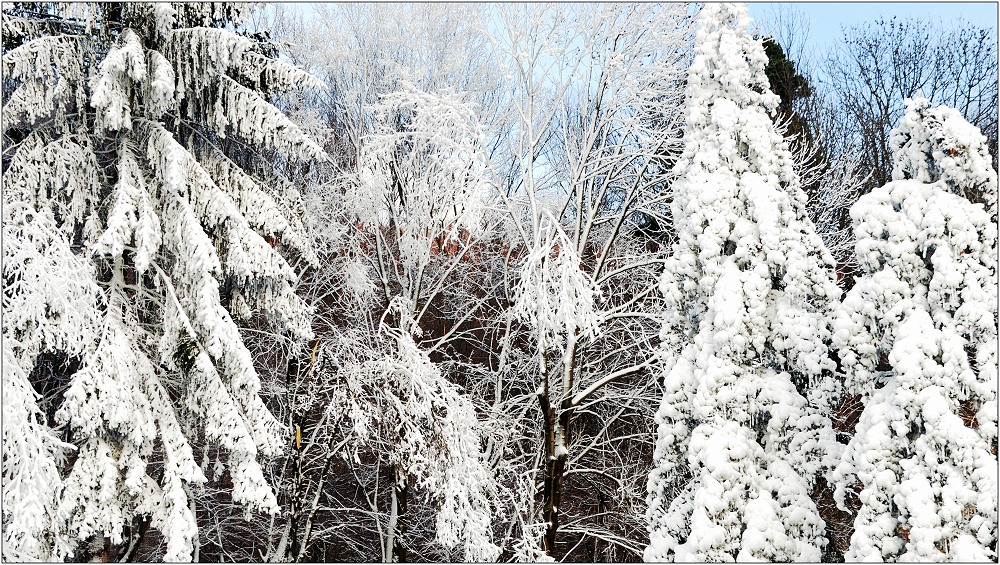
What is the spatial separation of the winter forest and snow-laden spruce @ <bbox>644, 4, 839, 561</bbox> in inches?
1.2

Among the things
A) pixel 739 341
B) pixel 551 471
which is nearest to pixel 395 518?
pixel 551 471

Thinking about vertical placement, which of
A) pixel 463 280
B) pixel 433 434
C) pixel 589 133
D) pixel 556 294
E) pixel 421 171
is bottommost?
pixel 433 434

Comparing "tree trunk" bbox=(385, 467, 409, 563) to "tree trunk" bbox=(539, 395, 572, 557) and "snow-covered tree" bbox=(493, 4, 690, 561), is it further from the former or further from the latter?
"tree trunk" bbox=(539, 395, 572, 557)

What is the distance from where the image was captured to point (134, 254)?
9.11 meters

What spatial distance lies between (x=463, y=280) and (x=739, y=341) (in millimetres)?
8588

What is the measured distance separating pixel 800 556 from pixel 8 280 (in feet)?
27.9

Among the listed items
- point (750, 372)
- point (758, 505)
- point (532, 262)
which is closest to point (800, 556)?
point (758, 505)

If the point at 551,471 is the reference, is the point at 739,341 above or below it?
above

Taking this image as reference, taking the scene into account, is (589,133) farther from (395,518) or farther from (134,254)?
→ (395,518)

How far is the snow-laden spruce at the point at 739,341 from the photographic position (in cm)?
678

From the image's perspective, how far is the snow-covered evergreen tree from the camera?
25.2 ft

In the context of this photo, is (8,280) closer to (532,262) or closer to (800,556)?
(532,262)

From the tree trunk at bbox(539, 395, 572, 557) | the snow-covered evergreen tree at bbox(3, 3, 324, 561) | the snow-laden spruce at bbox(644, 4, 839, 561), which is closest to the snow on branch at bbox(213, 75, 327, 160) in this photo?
the snow-covered evergreen tree at bbox(3, 3, 324, 561)

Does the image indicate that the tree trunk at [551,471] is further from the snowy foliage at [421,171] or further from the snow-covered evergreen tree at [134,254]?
the snow-covered evergreen tree at [134,254]
